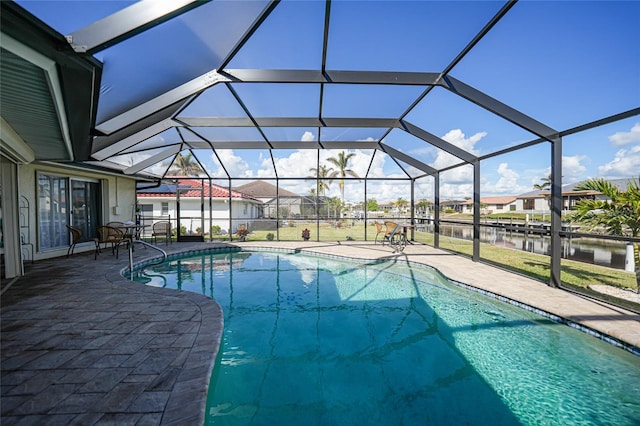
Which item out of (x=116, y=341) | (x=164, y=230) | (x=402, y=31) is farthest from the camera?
(x=164, y=230)

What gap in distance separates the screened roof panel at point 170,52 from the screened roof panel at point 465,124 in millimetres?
3573

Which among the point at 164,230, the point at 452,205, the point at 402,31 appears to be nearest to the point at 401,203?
the point at 452,205

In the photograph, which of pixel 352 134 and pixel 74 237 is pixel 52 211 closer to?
pixel 74 237

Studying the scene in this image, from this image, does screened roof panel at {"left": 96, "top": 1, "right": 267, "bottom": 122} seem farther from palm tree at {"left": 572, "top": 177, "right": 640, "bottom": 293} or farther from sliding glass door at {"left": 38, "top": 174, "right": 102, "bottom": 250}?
palm tree at {"left": 572, "top": 177, "right": 640, "bottom": 293}

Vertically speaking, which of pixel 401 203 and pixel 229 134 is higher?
pixel 229 134

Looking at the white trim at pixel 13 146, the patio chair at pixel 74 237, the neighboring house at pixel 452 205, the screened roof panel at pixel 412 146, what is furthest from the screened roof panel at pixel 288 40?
the neighboring house at pixel 452 205

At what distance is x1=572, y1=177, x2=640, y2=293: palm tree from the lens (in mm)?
4344

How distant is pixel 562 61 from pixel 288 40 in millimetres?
3744

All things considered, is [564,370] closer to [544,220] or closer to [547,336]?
[547,336]

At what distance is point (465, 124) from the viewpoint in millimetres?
6273

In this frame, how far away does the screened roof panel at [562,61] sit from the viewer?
3.36m

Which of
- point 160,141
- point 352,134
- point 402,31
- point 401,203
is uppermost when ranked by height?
point 402,31

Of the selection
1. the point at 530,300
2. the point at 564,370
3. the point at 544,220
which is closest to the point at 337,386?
the point at 564,370

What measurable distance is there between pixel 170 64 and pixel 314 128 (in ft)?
14.1
